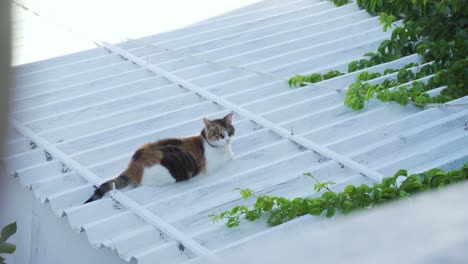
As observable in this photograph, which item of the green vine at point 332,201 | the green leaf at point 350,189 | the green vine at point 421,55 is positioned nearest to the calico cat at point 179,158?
the green vine at point 332,201

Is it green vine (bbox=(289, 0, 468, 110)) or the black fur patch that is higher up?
green vine (bbox=(289, 0, 468, 110))

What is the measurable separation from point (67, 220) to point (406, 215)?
348 cm

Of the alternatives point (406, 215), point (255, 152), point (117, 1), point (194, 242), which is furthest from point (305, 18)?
point (406, 215)

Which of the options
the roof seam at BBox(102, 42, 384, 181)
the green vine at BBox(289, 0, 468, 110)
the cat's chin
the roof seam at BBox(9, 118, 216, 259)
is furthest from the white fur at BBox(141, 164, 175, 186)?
the green vine at BBox(289, 0, 468, 110)

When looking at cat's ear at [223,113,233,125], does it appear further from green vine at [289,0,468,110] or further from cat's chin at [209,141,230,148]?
green vine at [289,0,468,110]

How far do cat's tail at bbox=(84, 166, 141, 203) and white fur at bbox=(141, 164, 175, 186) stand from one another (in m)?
0.05

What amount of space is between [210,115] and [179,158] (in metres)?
0.80

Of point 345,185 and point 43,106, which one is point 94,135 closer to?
point 43,106

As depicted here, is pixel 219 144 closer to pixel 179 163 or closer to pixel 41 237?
pixel 179 163

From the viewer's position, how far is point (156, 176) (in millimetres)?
4105

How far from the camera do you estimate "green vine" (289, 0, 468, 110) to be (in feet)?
16.2

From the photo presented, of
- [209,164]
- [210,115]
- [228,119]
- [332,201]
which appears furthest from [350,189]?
[210,115]

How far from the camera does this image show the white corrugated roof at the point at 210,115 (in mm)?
3852

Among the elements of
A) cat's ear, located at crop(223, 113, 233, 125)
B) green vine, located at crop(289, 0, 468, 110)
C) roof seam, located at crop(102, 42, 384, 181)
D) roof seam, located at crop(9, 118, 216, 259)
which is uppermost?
green vine, located at crop(289, 0, 468, 110)
